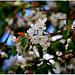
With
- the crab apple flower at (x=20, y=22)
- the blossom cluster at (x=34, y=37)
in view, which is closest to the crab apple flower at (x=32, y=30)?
the blossom cluster at (x=34, y=37)

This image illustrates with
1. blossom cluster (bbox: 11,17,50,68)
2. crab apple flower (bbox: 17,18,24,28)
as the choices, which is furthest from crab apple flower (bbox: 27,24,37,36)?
crab apple flower (bbox: 17,18,24,28)

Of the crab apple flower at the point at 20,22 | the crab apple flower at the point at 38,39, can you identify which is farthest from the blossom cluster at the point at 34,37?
the crab apple flower at the point at 20,22

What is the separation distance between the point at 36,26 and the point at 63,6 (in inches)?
16.2

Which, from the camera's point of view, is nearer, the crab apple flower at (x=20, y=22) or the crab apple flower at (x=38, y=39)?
the crab apple flower at (x=38, y=39)

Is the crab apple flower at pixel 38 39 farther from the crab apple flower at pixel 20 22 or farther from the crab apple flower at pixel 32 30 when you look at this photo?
the crab apple flower at pixel 20 22

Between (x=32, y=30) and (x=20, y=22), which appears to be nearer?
(x=32, y=30)

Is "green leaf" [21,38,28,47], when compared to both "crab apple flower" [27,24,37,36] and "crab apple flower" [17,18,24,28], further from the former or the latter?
"crab apple flower" [17,18,24,28]

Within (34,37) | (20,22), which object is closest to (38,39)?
(34,37)

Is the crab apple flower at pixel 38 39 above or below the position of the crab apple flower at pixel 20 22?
below

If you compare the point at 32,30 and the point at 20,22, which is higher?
the point at 20,22

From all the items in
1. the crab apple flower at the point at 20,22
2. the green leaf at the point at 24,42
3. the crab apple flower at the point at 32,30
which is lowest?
the green leaf at the point at 24,42

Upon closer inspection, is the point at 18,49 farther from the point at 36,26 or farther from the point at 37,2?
the point at 37,2

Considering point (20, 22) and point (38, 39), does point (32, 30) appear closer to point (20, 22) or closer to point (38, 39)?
point (38, 39)

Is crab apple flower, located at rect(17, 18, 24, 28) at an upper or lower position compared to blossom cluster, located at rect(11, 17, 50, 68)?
upper
